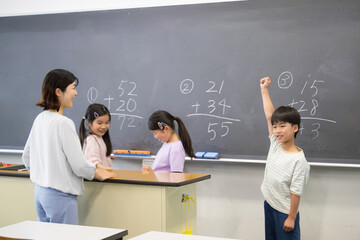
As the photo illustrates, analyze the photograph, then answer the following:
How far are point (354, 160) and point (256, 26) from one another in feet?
4.51

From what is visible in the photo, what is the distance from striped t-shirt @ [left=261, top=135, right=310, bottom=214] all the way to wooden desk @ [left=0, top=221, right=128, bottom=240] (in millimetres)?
1241

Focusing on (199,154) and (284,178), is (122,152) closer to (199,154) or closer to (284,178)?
(199,154)

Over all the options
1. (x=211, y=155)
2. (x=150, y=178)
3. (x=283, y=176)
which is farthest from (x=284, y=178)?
(x=211, y=155)

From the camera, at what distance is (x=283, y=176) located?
2646mm

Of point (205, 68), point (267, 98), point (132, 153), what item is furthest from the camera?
point (132, 153)

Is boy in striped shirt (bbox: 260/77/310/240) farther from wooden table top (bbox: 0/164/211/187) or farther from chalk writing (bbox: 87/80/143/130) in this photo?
chalk writing (bbox: 87/80/143/130)

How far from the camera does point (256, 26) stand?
3.60 metres

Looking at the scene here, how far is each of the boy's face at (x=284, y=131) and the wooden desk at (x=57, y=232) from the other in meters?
1.30

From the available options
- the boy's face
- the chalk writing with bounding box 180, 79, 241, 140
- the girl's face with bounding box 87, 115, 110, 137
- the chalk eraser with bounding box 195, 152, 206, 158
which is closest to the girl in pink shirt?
the girl's face with bounding box 87, 115, 110, 137

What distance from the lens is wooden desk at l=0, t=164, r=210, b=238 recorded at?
2.51 m

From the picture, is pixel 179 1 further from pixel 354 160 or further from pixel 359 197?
pixel 359 197

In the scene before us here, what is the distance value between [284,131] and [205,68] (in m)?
1.28

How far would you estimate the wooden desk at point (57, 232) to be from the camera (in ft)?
5.57

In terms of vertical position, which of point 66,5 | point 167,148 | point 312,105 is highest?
point 66,5
